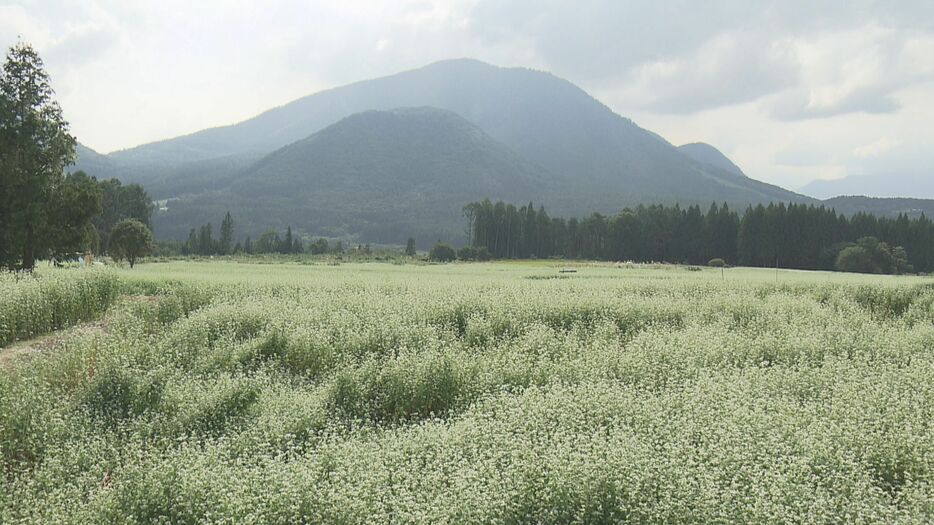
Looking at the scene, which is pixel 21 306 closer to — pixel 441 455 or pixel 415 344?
pixel 415 344

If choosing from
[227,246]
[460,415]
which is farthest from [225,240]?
[460,415]

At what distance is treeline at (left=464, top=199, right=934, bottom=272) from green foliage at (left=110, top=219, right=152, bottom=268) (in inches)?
2678

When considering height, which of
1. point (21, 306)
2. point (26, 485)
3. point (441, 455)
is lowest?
point (26, 485)

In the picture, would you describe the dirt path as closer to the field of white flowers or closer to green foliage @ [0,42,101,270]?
the field of white flowers

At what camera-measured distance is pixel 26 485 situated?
24.9 feet

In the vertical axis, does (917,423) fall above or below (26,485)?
above

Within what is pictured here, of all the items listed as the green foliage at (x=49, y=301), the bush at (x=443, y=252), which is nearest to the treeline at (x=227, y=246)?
the bush at (x=443, y=252)

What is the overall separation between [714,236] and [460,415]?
295 ft

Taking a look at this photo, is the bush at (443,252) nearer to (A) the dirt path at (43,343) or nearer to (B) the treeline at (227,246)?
(B) the treeline at (227,246)

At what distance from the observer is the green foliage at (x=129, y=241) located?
46406 millimetres

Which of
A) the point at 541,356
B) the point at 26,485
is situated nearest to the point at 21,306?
the point at 26,485

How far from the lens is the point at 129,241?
46.4m

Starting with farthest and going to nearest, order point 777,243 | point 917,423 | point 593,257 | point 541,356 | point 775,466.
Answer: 1. point 593,257
2. point 777,243
3. point 541,356
4. point 917,423
5. point 775,466

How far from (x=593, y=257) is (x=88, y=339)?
94954 millimetres
